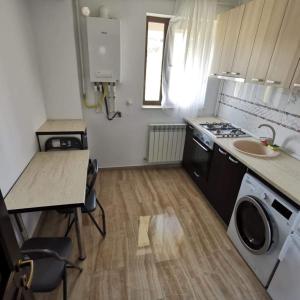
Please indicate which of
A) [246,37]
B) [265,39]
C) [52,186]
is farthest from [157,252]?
[246,37]

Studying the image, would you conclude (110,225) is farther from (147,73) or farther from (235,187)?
(147,73)

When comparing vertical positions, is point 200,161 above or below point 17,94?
below

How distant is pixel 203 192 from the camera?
2.63 m

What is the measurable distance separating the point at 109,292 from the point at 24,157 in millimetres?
1335

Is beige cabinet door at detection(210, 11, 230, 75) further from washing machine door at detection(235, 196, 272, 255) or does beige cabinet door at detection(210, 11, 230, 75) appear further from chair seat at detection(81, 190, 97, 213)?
chair seat at detection(81, 190, 97, 213)

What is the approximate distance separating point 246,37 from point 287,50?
1.85ft

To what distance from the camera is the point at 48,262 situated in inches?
47.6

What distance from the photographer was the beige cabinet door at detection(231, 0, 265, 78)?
6.00 ft

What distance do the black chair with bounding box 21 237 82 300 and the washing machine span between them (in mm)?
1443

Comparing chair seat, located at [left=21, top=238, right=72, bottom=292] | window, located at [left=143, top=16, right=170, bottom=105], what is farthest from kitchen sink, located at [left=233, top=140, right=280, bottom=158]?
chair seat, located at [left=21, top=238, right=72, bottom=292]

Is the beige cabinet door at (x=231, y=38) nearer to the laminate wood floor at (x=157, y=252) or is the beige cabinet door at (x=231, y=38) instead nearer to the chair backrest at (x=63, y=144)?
the laminate wood floor at (x=157, y=252)

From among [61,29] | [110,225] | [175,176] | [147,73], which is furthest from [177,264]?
[61,29]

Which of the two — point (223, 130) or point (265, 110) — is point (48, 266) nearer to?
point (223, 130)

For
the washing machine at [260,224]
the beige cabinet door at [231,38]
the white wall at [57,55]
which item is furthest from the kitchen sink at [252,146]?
the white wall at [57,55]
